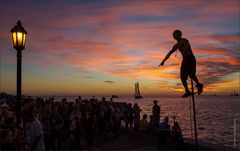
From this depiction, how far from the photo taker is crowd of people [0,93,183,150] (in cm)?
768

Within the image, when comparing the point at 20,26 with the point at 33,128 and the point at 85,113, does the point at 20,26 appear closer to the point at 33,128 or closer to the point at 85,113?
the point at 33,128

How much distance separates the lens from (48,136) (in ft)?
41.3

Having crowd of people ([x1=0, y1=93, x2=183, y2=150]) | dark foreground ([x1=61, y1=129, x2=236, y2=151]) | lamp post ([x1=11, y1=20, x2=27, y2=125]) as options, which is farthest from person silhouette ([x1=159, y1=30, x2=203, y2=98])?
dark foreground ([x1=61, y1=129, x2=236, y2=151])

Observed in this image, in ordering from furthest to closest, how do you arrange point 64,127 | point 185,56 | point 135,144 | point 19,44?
point 64,127 < point 135,144 < point 19,44 < point 185,56

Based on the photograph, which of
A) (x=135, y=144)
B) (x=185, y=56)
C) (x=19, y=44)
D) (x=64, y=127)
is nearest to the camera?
(x=185, y=56)

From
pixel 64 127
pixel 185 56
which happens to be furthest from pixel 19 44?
pixel 64 127

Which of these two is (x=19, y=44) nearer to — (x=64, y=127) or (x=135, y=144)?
(x=64, y=127)

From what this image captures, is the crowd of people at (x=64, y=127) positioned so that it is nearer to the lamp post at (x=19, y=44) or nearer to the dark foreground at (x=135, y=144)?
the dark foreground at (x=135, y=144)

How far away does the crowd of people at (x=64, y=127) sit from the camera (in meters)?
7.68

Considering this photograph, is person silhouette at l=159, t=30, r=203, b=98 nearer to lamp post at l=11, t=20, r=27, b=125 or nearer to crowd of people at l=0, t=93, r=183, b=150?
crowd of people at l=0, t=93, r=183, b=150

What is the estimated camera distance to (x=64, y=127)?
14539mm

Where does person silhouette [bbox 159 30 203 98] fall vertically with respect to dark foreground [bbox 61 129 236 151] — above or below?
above

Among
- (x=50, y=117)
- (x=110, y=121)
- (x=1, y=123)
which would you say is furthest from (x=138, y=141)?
(x=1, y=123)

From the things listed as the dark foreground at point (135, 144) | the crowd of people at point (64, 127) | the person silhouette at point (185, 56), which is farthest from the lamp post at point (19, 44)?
the person silhouette at point (185, 56)
